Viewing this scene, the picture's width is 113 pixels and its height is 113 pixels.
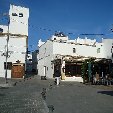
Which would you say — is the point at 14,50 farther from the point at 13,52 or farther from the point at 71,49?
the point at 71,49

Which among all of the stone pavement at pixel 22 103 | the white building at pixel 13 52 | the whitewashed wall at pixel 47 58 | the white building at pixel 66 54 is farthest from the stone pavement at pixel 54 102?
the whitewashed wall at pixel 47 58

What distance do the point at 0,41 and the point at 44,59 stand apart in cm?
→ 1327

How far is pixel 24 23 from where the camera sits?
48844 millimetres

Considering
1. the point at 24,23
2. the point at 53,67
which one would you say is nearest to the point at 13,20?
the point at 24,23

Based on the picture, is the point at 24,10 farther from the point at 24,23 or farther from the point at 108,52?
the point at 108,52

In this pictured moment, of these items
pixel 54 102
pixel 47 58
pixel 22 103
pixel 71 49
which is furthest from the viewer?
pixel 47 58

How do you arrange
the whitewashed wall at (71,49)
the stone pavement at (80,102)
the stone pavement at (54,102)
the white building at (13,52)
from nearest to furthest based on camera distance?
the stone pavement at (54,102) < the stone pavement at (80,102) < the white building at (13,52) < the whitewashed wall at (71,49)

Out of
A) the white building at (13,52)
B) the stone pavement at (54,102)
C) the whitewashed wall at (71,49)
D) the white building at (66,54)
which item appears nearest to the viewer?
the stone pavement at (54,102)

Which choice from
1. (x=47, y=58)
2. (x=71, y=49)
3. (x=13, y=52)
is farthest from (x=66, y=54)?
(x=13, y=52)

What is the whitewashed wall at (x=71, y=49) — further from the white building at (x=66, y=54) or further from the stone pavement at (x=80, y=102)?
the stone pavement at (x=80, y=102)

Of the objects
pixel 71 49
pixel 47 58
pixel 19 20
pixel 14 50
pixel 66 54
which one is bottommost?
pixel 47 58

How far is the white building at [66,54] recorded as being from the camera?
41.6m

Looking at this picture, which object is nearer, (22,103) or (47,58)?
(22,103)

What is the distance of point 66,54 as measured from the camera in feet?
147
